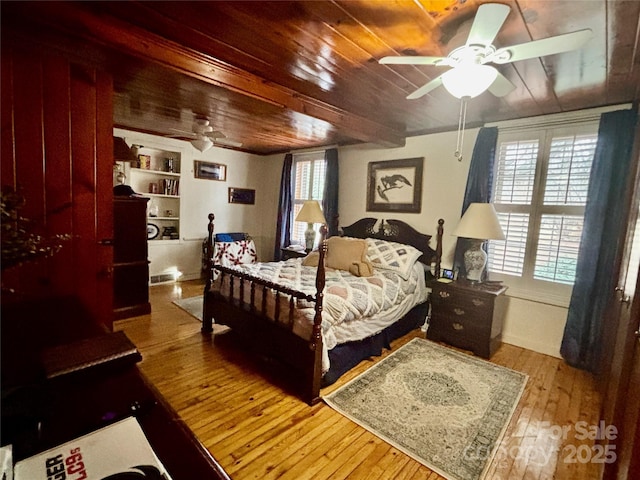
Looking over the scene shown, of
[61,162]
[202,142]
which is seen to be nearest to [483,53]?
[61,162]

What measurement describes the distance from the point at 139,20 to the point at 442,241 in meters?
3.28

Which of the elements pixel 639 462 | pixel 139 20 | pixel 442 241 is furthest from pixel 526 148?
pixel 139 20

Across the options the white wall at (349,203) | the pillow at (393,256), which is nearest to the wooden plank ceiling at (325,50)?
the white wall at (349,203)

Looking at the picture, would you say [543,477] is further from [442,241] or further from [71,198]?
[71,198]

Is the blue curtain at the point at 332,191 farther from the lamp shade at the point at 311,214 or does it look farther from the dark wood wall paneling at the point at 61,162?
the dark wood wall paneling at the point at 61,162

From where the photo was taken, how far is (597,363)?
2.51 meters

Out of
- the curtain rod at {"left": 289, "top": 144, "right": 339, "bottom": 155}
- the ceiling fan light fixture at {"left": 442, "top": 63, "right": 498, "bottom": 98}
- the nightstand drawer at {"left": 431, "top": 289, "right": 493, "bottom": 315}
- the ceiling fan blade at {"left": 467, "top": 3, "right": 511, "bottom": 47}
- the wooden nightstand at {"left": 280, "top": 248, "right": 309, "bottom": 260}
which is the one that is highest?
the curtain rod at {"left": 289, "top": 144, "right": 339, "bottom": 155}

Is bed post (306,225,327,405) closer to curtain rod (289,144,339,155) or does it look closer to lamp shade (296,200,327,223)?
lamp shade (296,200,327,223)

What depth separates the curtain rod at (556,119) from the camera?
8.61 feet

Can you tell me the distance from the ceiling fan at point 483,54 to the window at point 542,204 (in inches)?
64.9

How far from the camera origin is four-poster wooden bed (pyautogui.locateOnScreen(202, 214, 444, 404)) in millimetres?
2129

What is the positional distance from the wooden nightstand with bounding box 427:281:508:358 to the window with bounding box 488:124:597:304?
362 mm

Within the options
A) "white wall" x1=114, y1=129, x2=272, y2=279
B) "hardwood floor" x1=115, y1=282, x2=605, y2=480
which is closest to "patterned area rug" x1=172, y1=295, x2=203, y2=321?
"hardwood floor" x1=115, y1=282, x2=605, y2=480

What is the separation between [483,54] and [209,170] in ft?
14.9
